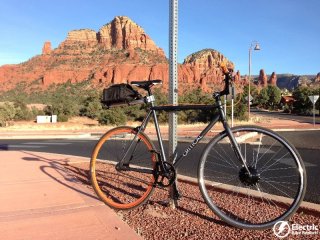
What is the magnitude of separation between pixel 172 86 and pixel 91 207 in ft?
5.16

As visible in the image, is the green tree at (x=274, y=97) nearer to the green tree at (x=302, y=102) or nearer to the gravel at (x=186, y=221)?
the green tree at (x=302, y=102)

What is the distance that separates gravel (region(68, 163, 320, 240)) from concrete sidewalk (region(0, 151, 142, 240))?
0.20m

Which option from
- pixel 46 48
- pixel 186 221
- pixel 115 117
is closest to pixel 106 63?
pixel 46 48

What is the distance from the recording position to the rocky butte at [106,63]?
119m

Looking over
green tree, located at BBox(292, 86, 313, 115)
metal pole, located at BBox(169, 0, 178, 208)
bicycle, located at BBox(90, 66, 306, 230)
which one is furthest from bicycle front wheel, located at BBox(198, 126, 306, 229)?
green tree, located at BBox(292, 86, 313, 115)

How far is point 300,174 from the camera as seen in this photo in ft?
10.5

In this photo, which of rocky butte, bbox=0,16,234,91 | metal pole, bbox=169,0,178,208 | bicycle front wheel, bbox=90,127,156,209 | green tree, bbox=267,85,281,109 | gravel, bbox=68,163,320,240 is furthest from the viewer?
rocky butte, bbox=0,16,234,91

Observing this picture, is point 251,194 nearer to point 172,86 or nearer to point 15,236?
point 172,86

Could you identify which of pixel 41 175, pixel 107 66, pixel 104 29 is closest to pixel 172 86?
pixel 41 175

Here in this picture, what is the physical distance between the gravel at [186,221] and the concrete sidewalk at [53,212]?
197 mm

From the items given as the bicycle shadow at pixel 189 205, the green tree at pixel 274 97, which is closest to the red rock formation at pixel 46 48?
the green tree at pixel 274 97

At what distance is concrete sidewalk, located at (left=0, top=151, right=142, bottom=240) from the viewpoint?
313 cm

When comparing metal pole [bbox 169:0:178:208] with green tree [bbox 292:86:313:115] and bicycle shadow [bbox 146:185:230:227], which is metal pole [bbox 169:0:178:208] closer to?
bicycle shadow [bbox 146:185:230:227]

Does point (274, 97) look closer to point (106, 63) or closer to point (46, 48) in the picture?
point (106, 63)
